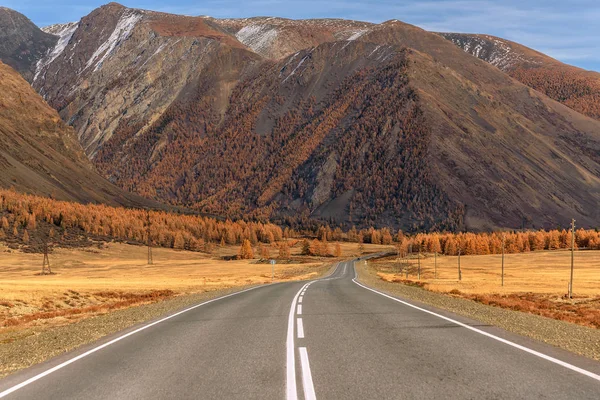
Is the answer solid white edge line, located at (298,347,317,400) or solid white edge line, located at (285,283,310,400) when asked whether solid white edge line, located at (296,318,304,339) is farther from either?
solid white edge line, located at (298,347,317,400)

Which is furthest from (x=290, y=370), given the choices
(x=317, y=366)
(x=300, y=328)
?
(x=300, y=328)

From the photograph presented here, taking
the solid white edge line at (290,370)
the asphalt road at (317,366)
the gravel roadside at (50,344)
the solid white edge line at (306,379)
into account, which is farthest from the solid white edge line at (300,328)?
the gravel roadside at (50,344)

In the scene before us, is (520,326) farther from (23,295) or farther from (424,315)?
(23,295)

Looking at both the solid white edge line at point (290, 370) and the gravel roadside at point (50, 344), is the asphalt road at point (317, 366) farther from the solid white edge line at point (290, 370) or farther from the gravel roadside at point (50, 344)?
the gravel roadside at point (50, 344)

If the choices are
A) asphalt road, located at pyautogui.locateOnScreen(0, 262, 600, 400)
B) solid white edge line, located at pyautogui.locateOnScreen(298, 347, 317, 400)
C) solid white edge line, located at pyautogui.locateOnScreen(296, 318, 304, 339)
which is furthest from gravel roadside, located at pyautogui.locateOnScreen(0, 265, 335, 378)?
solid white edge line, located at pyautogui.locateOnScreen(298, 347, 317, 400)

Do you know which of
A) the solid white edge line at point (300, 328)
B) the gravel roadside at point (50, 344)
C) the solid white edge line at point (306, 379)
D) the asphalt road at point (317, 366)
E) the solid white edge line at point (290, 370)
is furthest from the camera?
the solid white edge line at point (300, 328)

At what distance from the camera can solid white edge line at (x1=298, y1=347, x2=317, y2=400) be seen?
8.68m

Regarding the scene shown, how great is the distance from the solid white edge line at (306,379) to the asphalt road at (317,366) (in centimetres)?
2

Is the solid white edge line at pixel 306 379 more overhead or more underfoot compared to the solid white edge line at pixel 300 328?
more overhead

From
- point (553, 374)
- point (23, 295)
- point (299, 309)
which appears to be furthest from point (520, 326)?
point (23, 295)

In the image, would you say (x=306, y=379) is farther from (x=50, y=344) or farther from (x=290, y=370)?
(x=50, y=344)

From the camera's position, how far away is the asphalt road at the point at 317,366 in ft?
29.6

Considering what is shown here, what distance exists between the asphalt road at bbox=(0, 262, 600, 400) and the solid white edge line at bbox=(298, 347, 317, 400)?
2cm

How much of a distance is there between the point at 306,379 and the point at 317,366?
3.54 feet
